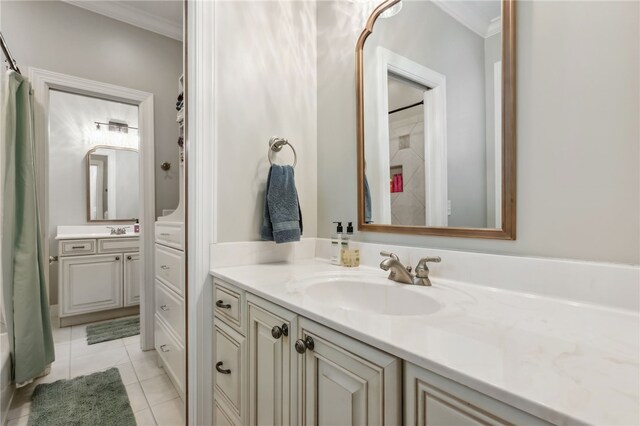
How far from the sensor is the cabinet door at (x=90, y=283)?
2.68 metres

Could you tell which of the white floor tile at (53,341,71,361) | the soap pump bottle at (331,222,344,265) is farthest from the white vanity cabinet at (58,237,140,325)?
the soap pump bottle at (331,222,344,265)

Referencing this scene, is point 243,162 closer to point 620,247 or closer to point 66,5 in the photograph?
point 620,247

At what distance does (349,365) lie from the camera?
2.02 feet

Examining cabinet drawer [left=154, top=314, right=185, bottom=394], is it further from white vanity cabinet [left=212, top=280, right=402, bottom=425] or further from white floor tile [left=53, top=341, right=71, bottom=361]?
white floor tile [left=53, top=341, right=71, bottom=361]

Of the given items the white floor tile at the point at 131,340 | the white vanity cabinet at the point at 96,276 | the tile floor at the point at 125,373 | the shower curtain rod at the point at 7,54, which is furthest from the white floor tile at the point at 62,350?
the shower curtain rod at the point at 7,54

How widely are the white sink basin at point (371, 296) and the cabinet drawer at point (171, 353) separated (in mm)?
856

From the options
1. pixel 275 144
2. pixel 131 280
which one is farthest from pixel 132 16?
pixel 131 280

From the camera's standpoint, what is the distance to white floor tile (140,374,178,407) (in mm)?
1624

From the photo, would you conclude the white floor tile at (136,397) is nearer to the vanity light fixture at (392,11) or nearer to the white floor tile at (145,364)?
the white floor tile at (145,364)

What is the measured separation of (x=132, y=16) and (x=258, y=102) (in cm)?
179

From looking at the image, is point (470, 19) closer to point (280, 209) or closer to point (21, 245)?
point (280, 209)

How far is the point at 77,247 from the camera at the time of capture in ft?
8.98

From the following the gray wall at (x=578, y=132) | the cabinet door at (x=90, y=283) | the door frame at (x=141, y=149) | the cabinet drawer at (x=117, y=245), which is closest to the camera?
the gray wall at (x=578, y=132)

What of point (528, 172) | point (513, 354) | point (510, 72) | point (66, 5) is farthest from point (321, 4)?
point (66, 5)
